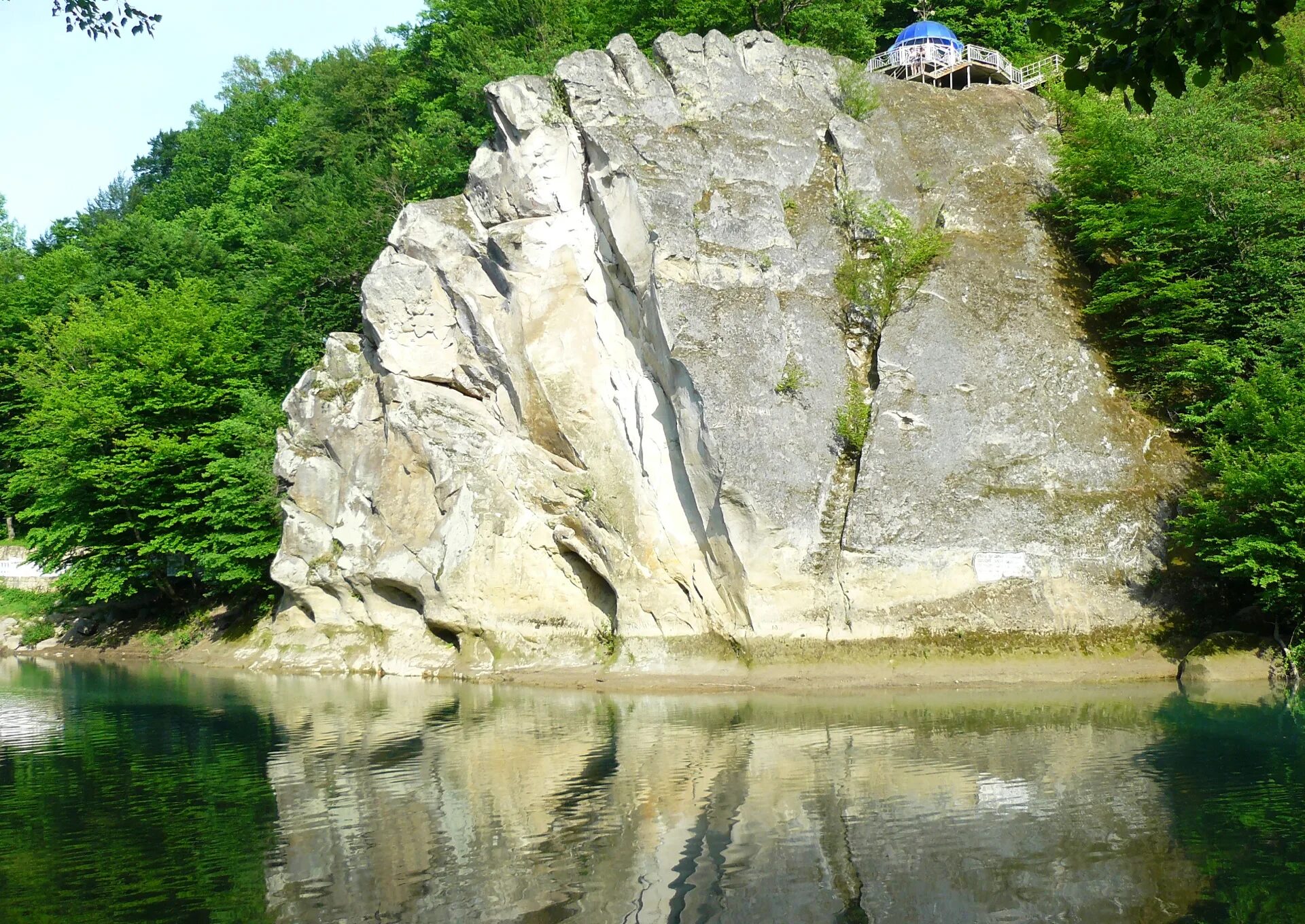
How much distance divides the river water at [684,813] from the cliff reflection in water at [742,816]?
5 centimetres

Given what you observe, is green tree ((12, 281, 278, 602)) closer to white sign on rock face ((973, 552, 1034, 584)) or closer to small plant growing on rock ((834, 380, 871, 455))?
small plant growing on rock ((834, 380, 871, 455))

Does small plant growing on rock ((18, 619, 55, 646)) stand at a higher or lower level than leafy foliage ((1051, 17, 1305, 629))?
lower

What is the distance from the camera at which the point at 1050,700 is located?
65.6 ft

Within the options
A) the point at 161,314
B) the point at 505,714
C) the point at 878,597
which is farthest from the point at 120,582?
the point at 878,597

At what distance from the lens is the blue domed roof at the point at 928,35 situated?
113 feet

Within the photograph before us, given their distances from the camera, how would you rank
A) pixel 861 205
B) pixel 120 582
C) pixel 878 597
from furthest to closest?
pixel 120 582 < pixel 861 205 < pixel 878 597

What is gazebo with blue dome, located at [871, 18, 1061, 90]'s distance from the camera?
33.9 metres

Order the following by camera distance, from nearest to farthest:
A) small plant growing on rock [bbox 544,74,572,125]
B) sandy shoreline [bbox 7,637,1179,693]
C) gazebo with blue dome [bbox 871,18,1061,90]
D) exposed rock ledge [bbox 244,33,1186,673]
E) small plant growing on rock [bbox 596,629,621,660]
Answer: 1. sandy shoreline [bbox 7,637,1179,693]
2. exposed rock ledge [bbox 244,33,1186,673]
3. small plant growing on rock [bbox 596,629,621,660]
4. small plant growing on rock [bbox 544,74,572,125]
5. gazebo with blue dome [bbox 871,18,1061,90]

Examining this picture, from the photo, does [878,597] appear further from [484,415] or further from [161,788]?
[161,788]

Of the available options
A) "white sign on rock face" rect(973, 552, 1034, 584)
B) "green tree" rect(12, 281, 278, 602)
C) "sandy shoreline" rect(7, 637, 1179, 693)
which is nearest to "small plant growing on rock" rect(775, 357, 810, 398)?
"white sign on rock face" rect(973, 552, 1034, 584)

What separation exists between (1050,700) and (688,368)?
32.7 feet

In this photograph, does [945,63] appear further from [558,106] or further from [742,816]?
[742,816]

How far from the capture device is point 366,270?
3553 centimetres

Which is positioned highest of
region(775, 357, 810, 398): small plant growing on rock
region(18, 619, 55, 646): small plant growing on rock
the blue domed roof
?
the blue domed roof
